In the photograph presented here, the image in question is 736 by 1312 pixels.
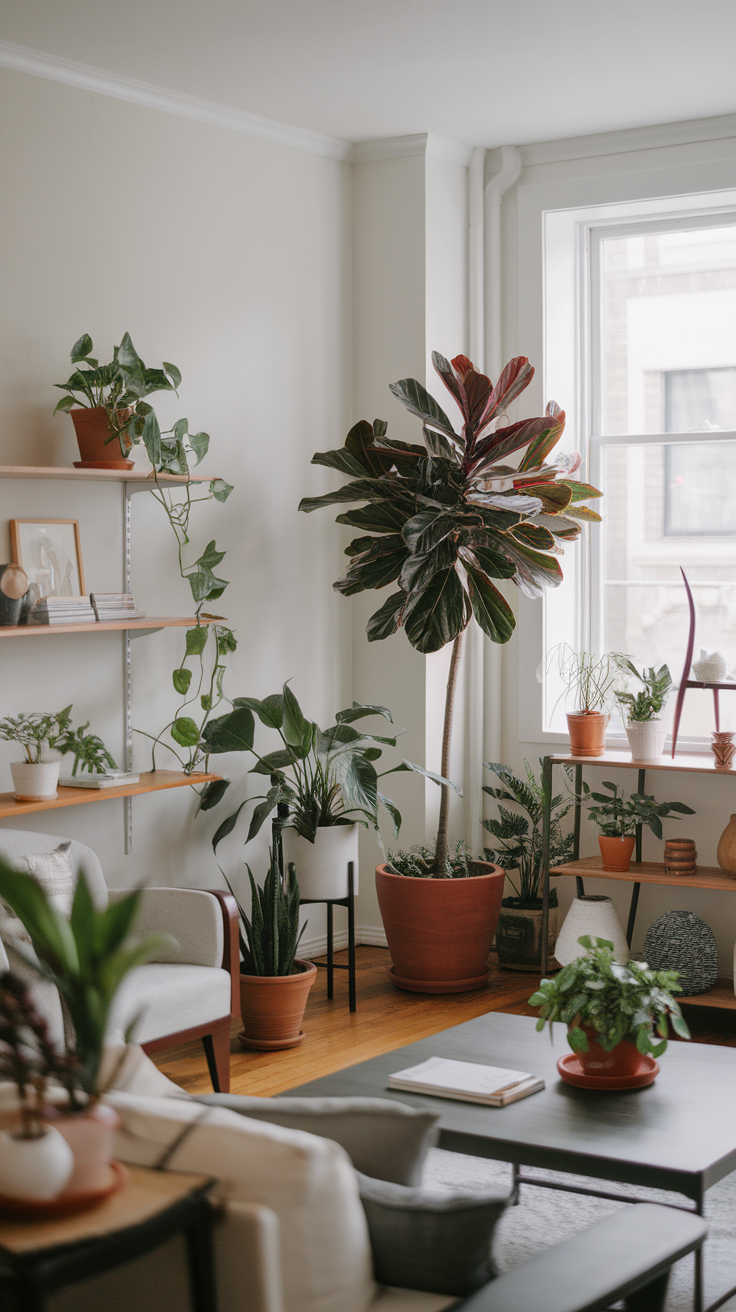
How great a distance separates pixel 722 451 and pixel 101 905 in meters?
2.96

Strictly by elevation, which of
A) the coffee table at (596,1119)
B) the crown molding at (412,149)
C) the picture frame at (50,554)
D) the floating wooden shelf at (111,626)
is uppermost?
the crown molding at (412,149)

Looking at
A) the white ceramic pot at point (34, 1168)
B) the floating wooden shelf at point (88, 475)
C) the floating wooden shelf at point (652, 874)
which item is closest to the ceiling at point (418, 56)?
the floating wooden shelf at point (88, 475)

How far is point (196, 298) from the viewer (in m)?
4.62

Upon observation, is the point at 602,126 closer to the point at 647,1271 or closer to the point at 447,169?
the point at 447,169

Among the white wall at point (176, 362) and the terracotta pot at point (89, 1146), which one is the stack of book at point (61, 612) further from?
the terracotta pot at point (89, 1146)

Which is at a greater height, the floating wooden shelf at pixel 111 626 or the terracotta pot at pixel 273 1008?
the floating wooden shelf at pixel 111 626

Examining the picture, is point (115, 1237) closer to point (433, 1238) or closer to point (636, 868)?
point (433, 1238)

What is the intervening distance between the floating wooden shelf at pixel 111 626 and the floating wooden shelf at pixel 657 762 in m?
1.39

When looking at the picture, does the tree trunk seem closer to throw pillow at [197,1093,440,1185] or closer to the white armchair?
the white armchair

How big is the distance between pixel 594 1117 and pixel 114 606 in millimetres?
2249

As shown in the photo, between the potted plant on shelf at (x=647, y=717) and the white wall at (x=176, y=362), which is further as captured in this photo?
the potted plant on shelf at (x=647, y=717)

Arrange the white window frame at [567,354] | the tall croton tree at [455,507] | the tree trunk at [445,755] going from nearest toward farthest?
the tall croton tree at [455,507], the tree trunk at [445,755], the white window frame at [567,354]

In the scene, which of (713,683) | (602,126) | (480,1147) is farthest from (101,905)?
(602,126)

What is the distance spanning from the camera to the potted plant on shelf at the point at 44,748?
3.77 metres
